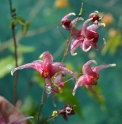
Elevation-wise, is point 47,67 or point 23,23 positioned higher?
point 23,23

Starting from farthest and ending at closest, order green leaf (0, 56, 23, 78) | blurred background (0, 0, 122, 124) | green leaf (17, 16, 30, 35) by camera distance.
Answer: blurred background (0, 0, 122, 124)
green leaf (0, 56, 23, 78)
green leaf (17, 16, 30, 35)

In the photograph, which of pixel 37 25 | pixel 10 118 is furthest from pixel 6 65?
pixel 37 25

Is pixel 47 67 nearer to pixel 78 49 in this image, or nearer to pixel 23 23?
pixel 23 23

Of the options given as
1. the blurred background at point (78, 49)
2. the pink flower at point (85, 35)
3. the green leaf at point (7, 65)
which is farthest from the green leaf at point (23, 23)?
the blurred background at point (78, 49)

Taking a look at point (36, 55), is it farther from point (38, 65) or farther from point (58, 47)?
point (38, 65)

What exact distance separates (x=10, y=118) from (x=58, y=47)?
1.02m

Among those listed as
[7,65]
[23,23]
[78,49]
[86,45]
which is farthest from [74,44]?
[78,49]

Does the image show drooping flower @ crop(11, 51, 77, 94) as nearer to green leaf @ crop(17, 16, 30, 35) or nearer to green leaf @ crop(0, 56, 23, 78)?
green leaf @ crop(17, 16, 30, 35)

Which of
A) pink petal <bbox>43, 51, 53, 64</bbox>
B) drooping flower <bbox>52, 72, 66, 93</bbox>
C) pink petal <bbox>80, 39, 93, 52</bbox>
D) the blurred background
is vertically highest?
the blurred background

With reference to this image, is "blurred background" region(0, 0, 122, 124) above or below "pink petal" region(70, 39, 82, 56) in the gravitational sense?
above

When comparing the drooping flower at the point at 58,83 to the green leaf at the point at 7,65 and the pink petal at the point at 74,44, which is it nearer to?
the pink petal at the point at 74,44

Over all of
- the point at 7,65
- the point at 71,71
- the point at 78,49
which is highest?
the point at 78,49

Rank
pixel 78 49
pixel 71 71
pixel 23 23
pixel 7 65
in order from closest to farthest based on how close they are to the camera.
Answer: pixel 71 71 → pixel 23 23 → pixel 7 65 → pixel 78 49

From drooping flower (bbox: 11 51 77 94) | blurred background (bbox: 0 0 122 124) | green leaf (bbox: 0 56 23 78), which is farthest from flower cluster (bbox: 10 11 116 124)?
blurred background (bbox: 0 0 122 124)
